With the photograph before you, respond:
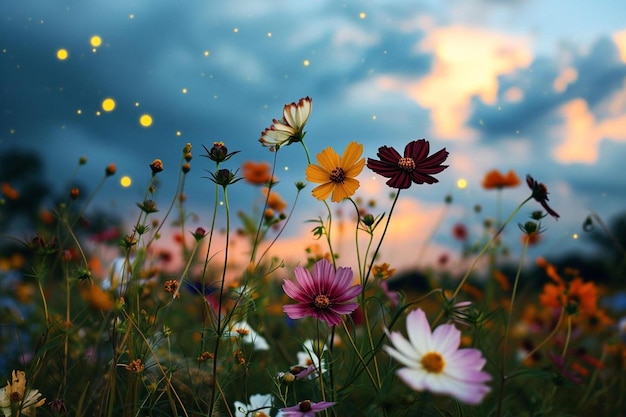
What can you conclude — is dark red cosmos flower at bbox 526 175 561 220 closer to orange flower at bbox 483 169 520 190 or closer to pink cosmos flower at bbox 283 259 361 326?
pink cosmos flower at bbox 283 259 361 326

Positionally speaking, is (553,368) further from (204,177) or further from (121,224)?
(121,224)

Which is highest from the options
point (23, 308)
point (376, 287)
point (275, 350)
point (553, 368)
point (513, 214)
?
point (513, 214)

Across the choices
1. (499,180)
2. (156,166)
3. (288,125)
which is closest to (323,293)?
(288,125)

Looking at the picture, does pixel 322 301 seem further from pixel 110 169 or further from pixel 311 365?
pixel 110 169

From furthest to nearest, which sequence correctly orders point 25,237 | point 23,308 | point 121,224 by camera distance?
1. point 23,308
2. point 121,224
3. point 25,237

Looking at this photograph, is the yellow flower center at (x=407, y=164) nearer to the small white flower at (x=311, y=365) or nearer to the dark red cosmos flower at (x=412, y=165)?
the dark red cosmos flower at (x=412, y=165)

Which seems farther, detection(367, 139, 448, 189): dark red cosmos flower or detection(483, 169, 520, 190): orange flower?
detection(483, 169, 520, 190): orange flower

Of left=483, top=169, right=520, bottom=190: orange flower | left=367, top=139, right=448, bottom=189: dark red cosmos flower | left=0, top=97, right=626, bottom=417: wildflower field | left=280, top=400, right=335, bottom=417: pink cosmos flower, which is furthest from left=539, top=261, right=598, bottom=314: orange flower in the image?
left=280, top=400, right=335, bottom=417: pink cosmos flower

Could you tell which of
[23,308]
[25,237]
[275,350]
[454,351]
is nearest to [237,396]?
[275,350]
